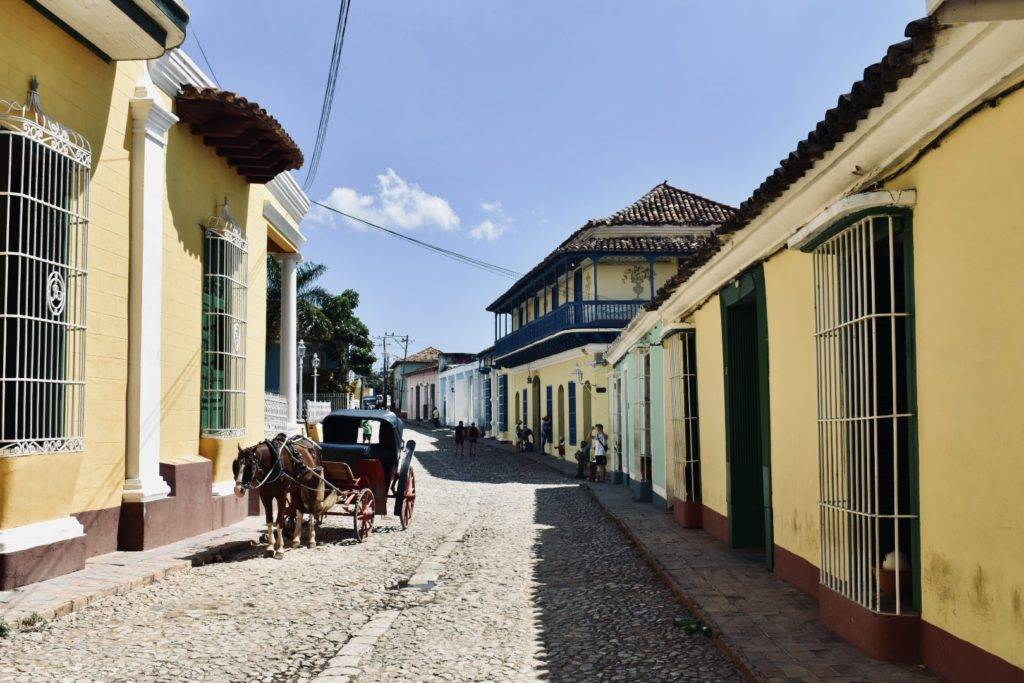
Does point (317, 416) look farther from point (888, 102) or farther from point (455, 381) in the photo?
point (455, 381)

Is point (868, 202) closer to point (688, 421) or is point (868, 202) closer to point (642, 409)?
point (688, 421)

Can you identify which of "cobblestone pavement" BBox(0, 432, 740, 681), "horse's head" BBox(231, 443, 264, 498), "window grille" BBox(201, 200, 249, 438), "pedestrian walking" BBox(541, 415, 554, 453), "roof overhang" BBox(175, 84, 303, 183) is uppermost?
"roof overhang" BBox(175, 84, 303, 183)

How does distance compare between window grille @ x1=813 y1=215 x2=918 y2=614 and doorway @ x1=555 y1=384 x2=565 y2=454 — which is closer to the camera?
window grille @ x1=813 y1=215 x2=918 y2=614

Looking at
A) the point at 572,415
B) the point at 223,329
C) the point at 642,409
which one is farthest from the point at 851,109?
the point at 572,415

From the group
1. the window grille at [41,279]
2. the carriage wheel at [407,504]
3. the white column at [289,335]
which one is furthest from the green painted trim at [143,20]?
the white column at [289,335]

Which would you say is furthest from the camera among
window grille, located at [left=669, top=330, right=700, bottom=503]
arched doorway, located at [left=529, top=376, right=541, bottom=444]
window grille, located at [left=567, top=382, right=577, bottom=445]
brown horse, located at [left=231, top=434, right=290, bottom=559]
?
arched doorway, located at [left=529, top=376, right=541, bottom=444]

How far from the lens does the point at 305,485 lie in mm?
9453

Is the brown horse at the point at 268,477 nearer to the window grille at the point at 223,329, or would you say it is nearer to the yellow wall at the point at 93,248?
the yellow wall at the point at 93,248

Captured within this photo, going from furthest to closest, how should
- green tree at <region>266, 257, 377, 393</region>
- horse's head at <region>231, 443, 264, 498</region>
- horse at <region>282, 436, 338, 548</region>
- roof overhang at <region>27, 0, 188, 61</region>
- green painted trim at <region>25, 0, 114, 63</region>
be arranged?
green tree at <region>266, 257, 377, 393</region>, horse at <region>282, 436, 338, 548</region>, horse's head at <region>231, 443, 264, 498</region>, roof overhang at <region>27, 0, 188, 61</region>, green painted trim at <region>25, 0, 114, 63</region>

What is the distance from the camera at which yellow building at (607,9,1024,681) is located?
13.0 feet

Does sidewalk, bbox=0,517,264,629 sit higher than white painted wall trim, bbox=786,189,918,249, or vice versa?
white painted wall trim, bbox=786,189,918,249

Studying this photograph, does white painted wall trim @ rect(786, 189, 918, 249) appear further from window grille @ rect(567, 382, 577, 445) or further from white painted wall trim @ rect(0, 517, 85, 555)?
window grille @ rect(567, 382, 577, 445)

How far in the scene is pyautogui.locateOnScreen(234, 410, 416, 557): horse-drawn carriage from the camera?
9125mm

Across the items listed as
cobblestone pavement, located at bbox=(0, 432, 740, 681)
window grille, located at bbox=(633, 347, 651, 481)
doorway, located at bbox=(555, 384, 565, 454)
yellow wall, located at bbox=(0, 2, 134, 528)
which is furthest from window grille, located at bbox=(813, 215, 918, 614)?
doorway, located at bbox=(555, 384, 565, 454)
